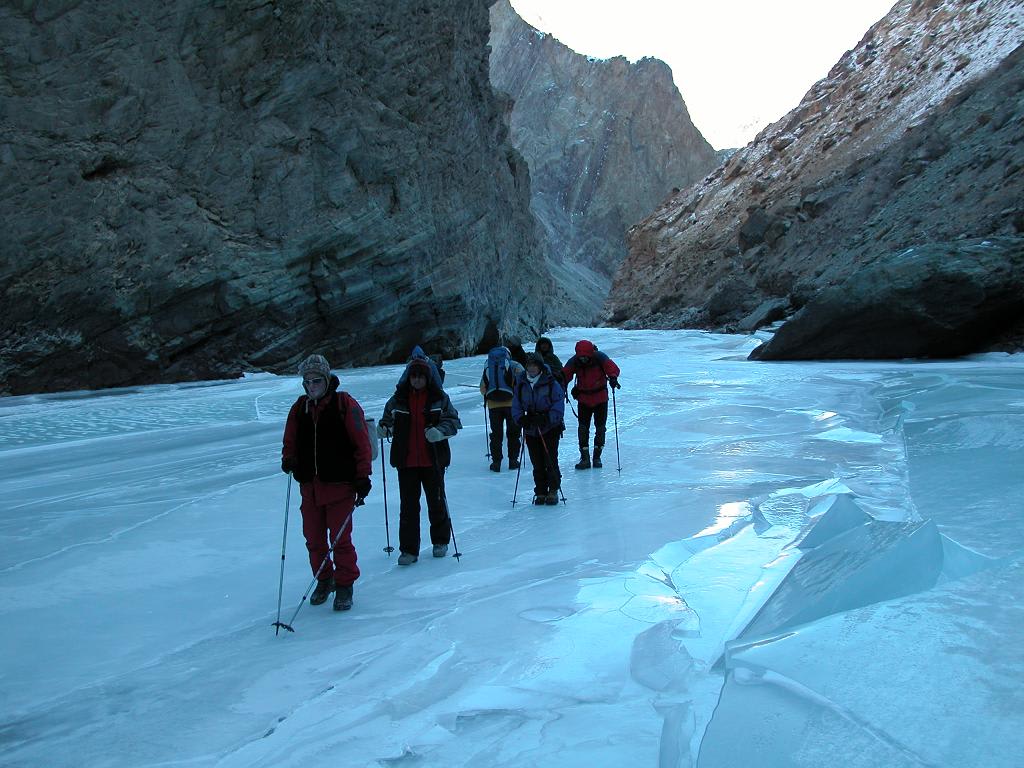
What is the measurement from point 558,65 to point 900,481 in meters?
158

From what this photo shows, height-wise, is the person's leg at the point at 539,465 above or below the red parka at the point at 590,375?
below

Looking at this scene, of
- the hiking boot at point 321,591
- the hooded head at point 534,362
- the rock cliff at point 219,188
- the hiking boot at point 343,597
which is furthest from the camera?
the rock cliff at point 219,188

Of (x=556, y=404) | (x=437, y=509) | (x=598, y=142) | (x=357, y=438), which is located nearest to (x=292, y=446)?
(x=357, y=438)

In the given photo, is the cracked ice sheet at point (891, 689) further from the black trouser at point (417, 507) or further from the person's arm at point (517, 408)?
the person's arm at point (517, 408)

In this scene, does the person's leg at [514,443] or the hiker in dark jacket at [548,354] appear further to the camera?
the person's leg at [514,443]

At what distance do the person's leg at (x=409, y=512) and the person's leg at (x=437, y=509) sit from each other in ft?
0.26

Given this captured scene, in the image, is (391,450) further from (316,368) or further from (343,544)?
(316,368)

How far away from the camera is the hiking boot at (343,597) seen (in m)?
Result: 4.35

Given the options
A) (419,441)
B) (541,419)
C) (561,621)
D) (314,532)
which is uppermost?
(419,441)

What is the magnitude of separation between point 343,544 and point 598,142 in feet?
482

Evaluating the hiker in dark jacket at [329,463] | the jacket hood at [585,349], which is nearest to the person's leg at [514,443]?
the jacket hood at [585,349]

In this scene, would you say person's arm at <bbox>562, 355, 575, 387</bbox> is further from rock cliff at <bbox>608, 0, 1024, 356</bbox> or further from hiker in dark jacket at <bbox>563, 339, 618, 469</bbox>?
rock cliff at <bbox>608, 0, 1024, 356</bbox>

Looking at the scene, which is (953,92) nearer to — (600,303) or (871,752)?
(871,752)

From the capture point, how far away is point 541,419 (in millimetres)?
7035
